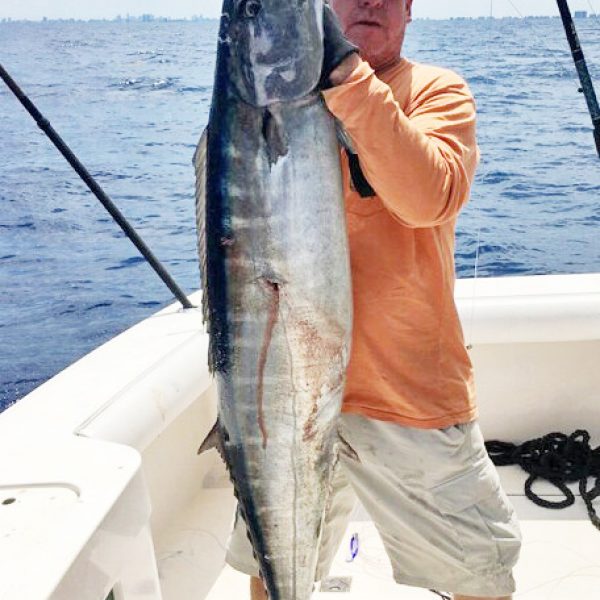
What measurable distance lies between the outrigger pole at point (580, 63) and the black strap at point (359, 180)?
1784 mm

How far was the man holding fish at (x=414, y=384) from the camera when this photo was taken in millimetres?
1835

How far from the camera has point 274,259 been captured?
1.48 meters

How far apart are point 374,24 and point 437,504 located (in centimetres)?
114

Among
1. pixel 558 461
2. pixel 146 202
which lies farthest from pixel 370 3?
pixel 146 202

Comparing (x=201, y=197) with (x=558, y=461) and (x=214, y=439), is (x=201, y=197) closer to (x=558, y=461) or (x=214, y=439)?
(x=214, y=439)

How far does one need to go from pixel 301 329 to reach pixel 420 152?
0.39 m

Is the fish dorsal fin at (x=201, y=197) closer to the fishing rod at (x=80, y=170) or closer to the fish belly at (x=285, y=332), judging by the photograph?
the fish belly at (x=285, y=332)

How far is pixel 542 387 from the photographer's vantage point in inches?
144

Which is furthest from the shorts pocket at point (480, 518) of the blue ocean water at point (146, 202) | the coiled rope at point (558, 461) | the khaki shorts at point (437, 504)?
the blue ocean water at point (146, 202)

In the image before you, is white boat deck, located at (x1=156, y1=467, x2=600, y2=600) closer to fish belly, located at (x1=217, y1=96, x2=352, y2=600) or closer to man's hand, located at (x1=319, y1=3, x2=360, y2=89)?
fish belly, located at (x1=217, y1=96, x2=352, y2=600)

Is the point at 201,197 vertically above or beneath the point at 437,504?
above

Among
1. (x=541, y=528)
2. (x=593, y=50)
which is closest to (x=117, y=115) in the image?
(x=593, y=50)

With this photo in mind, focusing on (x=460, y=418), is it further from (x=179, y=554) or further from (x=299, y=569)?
(x=179, y=554)

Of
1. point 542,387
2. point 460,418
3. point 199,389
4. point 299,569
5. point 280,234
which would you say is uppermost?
point 280,234
